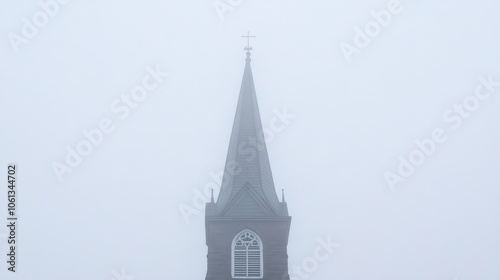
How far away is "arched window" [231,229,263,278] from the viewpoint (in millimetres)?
33438

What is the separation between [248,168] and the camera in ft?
117

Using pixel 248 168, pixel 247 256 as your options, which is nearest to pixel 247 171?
pixel 248 168

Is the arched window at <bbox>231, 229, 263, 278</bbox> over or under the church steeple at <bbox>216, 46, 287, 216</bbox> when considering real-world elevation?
under

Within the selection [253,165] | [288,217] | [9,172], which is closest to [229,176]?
[253,165]

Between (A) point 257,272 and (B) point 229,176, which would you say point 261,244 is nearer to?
(A) point 257,272
